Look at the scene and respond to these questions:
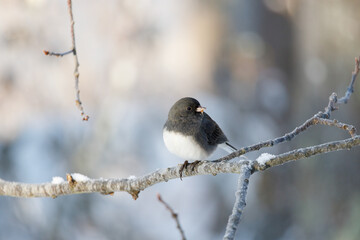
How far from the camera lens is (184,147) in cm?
217

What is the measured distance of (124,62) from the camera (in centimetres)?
514

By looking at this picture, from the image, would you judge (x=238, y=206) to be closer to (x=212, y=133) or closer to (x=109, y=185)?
(x=109, y=185)

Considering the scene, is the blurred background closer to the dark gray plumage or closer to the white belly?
the dark gray plumage

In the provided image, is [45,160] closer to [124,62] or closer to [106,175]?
[106,175]

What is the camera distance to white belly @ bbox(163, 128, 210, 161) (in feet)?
7.10

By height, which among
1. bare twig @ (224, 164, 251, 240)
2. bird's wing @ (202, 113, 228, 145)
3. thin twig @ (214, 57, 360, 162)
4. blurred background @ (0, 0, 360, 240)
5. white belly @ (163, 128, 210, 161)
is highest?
blurred background @ (0, 0, 360, 240)

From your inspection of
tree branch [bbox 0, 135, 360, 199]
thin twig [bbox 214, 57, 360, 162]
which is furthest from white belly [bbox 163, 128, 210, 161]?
thin twig [bbox 214, 57, 360, 162]

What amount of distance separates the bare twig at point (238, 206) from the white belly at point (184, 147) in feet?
2.64

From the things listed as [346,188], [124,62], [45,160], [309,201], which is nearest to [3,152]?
[45,160]

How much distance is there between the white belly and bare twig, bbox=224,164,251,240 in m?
0.81

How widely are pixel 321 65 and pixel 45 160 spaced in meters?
3.22

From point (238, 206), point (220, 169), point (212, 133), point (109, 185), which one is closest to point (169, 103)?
point (212, 133)

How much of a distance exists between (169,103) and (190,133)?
3771 millimetres

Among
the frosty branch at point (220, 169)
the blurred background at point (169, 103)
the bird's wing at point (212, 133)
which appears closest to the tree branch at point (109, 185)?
the frosty branch at point (220, 169)
